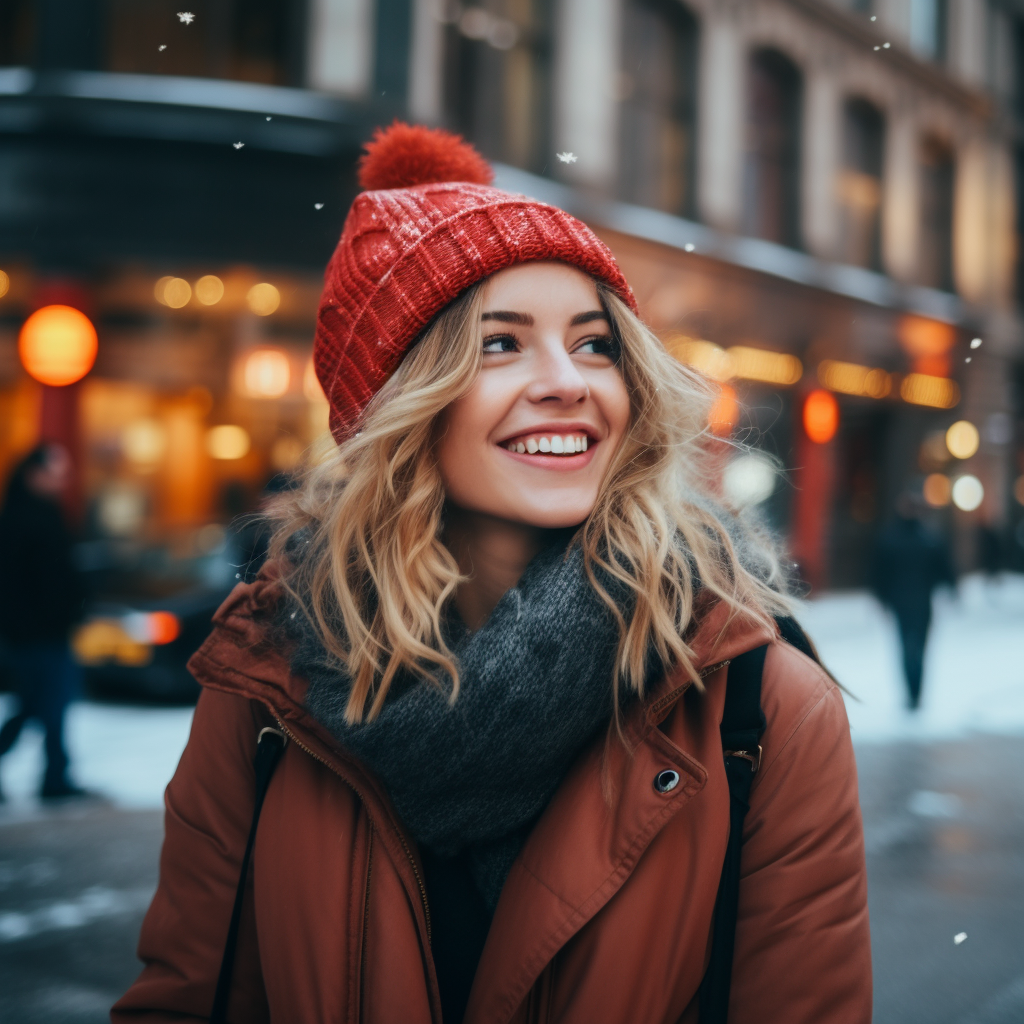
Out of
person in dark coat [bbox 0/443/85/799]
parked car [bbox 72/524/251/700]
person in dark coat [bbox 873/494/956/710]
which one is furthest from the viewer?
person in dark coat [bbox 873/494/956/710]

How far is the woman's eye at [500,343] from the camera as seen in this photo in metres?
1.86

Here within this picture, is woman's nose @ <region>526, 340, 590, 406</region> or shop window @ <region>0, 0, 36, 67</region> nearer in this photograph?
woman's nose @ <region>526, 340, 590, 406</region>

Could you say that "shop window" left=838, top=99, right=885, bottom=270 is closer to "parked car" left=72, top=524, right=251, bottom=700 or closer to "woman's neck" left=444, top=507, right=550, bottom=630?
"parked car" left=72, top=524, right=251, bottom=700

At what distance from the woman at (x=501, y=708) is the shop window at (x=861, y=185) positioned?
60.9 ft

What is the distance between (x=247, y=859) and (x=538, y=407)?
Result: 953mm

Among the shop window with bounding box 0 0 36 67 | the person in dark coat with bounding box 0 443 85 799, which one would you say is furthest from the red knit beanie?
the shop window with bounding box 0 0 36 67

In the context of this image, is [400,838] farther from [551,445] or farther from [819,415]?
[819,415]

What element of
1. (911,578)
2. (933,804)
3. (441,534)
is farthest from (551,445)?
(911,578)

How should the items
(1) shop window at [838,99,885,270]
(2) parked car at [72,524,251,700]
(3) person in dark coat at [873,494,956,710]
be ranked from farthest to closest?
(1) shop window at [838,99,885,270]
(3) person in dark coat at [873,494,956,710]
(2) parked car at [72,524,251,700]

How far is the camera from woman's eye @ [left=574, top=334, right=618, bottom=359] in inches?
75.3

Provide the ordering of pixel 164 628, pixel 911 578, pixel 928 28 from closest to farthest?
pixel 164 628 < pixel 911 578 < pixel 928 28

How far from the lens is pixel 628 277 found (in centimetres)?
1286

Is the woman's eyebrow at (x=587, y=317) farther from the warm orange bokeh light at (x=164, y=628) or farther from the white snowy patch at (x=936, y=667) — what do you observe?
the warm orange bokeh light at (x=164, y=628)

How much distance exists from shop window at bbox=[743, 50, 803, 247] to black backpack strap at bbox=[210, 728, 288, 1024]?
55.4ft
